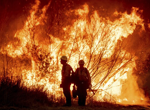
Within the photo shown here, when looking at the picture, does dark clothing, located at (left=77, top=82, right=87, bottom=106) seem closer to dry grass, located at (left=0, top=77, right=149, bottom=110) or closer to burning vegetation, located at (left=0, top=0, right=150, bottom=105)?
dry grass, located at (left=0, top=77, right=149, bottom=110)

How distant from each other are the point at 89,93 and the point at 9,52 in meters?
5.42

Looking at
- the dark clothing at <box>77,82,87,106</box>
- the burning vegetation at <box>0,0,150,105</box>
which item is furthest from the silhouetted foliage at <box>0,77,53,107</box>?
the burning vegetation at <box>0,0,150,105</box>

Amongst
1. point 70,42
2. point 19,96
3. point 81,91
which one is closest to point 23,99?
point 19,96

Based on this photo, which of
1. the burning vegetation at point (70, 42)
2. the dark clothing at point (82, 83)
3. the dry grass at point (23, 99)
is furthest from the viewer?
the burning vegetation at point (70, 42)

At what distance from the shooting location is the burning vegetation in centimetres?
1035

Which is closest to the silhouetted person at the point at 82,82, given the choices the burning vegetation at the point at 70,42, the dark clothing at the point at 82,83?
the dark clothing at the point at 82,83

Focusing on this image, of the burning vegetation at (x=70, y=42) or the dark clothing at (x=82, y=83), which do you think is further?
the burning vegetation at (x=70, y=42)

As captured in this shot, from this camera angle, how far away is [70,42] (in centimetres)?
1097

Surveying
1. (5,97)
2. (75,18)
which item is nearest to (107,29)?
(75,18)

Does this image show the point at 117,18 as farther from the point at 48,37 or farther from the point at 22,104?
the point at 22,104

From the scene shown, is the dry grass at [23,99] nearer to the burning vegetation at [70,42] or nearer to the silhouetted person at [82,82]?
the silhouetted person at [82,82]

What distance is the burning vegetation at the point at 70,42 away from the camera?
10352 millimetres

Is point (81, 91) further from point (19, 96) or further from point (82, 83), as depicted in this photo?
point (19, 96)

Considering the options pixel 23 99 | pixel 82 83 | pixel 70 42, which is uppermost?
pixel 70 42
